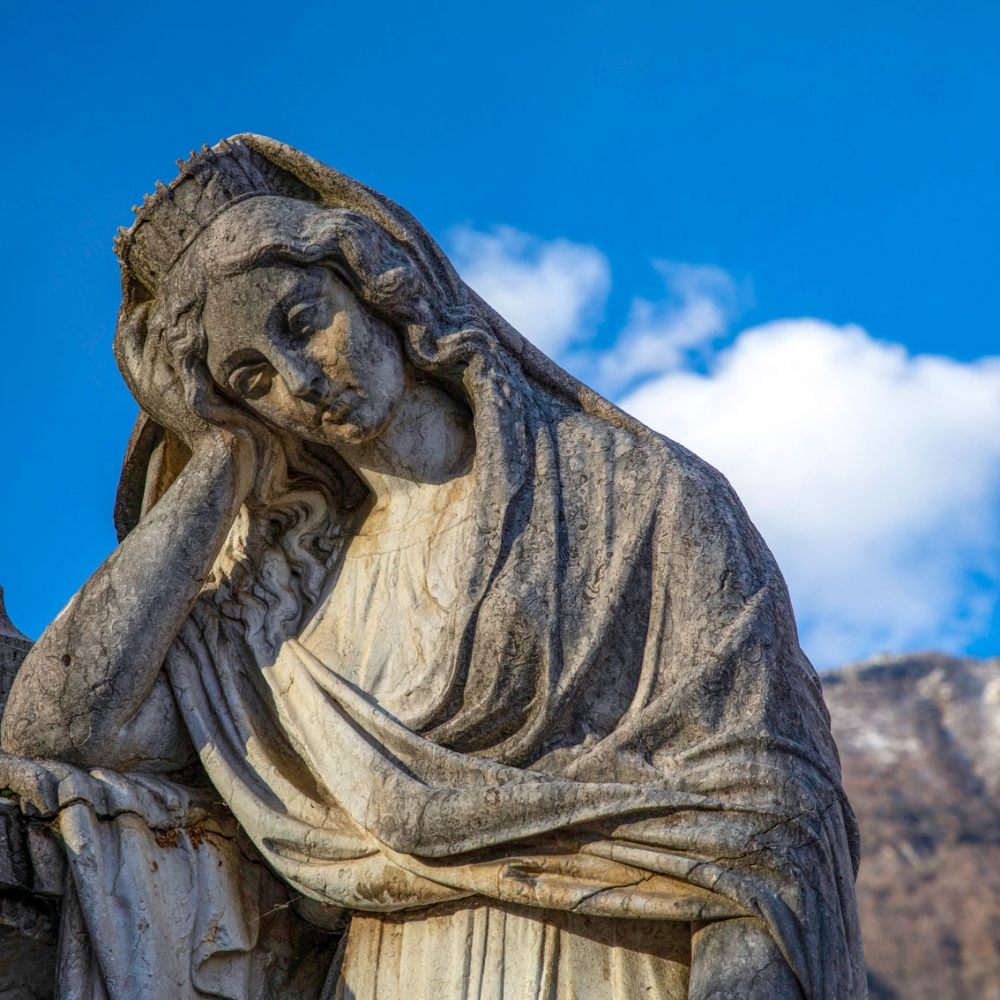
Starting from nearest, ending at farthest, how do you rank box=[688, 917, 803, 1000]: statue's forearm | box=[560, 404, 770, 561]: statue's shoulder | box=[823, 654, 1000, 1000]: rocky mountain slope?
1. box=[688, 917, 803, 1000]: statue's forearm
2. box=[560, 404, 770, 561]: statue's shoulder
3. box=[823, 654, 1000, 1000]: rocky mountain slope

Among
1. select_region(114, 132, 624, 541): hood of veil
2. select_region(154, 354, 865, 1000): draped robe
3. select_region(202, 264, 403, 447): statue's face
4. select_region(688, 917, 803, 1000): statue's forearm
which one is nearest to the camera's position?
select_region(688, 917, 803, 1000): statue's forearm

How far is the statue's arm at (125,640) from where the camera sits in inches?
217

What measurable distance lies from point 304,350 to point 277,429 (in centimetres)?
46

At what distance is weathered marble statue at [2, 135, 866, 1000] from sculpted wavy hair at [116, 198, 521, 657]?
0.01 metres

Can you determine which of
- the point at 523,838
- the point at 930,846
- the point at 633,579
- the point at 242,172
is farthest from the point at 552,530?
the point at 930,846

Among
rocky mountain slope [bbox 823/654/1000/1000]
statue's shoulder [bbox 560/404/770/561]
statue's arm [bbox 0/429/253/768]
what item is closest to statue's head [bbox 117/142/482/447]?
statue's arm [bbox 0/429/253/768]

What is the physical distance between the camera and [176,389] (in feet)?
19.3

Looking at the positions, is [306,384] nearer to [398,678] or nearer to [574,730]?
[398,678]

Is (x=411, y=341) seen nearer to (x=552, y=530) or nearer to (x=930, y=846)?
(x=552, y=530)

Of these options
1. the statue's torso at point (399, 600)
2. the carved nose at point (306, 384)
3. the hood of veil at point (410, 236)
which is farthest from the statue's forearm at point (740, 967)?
the carved nose at point (306, 384)

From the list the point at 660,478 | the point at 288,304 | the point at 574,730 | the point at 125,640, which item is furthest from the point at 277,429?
the point at 574,730

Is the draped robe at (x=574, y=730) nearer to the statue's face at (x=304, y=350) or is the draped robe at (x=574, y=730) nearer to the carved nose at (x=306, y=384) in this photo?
the statue's face at (x=304, y=350)

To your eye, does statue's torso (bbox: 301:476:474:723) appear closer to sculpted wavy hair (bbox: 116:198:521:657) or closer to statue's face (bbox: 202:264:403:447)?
sculpted wavy hair (bbox: 116:198:521:657)

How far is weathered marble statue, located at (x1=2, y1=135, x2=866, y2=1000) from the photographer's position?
4883mm
